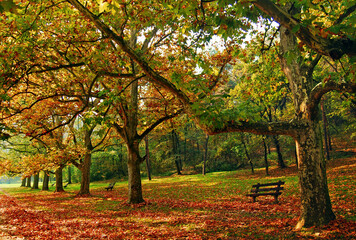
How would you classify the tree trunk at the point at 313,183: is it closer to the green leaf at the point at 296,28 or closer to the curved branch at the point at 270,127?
the curved branch at the point at 270,127

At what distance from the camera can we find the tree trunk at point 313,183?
6.01 m

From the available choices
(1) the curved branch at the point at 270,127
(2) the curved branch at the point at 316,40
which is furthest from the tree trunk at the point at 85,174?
(2) the curved branch at the point at 316,40

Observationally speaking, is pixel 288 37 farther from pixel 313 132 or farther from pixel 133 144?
pixel 133 144

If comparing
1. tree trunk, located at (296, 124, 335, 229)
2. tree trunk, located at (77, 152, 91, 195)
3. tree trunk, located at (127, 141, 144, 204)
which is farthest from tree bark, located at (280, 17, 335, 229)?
tree trunk, located at (77, 152, 91, 195)

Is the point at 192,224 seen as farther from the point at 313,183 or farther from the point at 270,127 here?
the point at 270,127

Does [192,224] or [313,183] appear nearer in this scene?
[313,183]

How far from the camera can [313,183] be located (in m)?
6.04

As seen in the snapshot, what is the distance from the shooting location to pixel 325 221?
5977 millimetres

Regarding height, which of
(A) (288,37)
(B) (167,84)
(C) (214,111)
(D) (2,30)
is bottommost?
(C) (214,111)

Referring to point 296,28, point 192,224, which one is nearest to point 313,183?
point 192,224

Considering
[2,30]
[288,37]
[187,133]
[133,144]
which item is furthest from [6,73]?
[187,133]

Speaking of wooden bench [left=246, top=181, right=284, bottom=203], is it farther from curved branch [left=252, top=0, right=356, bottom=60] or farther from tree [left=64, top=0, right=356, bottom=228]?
curved branch [left=252, top=0, right=356, bottom=60]

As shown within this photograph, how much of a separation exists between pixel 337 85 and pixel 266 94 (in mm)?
4769

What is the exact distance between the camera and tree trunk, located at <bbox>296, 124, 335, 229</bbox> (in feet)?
19.7
